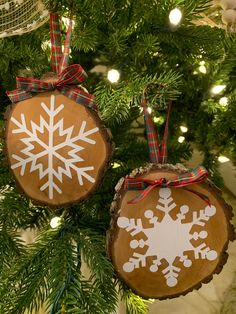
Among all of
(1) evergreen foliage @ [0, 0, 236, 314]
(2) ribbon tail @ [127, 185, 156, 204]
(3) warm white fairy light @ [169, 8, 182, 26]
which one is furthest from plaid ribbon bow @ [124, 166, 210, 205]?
(3) warm white fairy light @ [169, 8, 182, 26]

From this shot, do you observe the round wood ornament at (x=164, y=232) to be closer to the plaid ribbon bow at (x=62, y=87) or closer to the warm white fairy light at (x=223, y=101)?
the plaid ribbon bow at (x=62, y=87)

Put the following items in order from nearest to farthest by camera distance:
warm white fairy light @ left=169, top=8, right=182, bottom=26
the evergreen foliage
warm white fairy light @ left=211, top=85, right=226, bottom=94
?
1. the evergreen foliage
2. warm white fairy light @ left=169, top=8, right=182, bottom=26
3. warm white fairy light @ left=211, top=85, right=226, bottom=94

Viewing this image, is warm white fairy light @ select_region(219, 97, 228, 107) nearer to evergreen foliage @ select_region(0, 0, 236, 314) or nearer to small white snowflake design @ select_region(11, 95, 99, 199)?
evergreen foliage @ select_region(0, 0, 236, 314)

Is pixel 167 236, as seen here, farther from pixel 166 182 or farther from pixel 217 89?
pixel 217 89

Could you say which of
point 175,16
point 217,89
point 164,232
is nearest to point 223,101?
point 217,89

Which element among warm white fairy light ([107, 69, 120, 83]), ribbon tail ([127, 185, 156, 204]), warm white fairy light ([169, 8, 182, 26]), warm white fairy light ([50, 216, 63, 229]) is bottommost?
warm white fairy light ([50, 216, 63, 229])

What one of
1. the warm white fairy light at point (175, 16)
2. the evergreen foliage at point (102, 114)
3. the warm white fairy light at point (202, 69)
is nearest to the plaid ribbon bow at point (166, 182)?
the evergreen foliage at point (102, 114)
